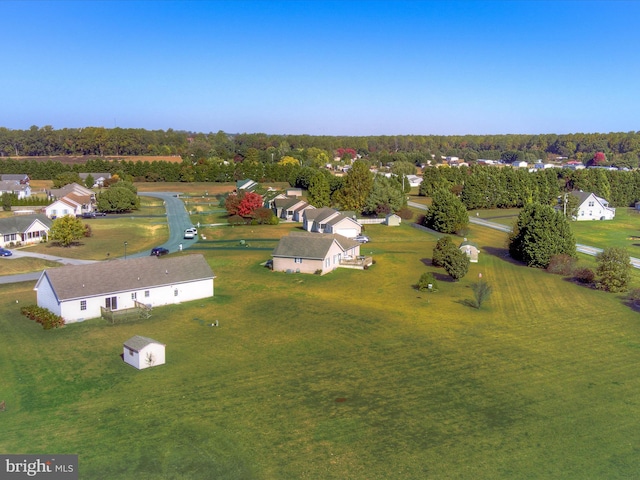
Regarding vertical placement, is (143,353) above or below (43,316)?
above

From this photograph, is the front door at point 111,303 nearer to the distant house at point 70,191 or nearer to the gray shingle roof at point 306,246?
the gray shingle roof at point 306,246

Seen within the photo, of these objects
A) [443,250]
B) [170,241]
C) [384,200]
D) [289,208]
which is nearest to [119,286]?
[170,241]

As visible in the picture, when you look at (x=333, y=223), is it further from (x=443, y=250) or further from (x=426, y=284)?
(x=426, y=284)

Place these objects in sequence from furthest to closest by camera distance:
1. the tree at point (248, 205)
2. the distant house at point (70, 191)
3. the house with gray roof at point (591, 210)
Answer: the distant house at point (70, 191) < the house with gray roof at point (591, 210) < the tree at point (248, 205)

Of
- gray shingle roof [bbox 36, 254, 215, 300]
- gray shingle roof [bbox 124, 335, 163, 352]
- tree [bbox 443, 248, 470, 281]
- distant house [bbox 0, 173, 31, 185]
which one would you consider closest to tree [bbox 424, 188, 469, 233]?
tree [bbox 443, 248, 470, 281]

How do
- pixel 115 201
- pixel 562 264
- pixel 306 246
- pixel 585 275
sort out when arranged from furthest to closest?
pixel 115 201 < pixel 306 246 < pixel 562 264 < pixel 585 275

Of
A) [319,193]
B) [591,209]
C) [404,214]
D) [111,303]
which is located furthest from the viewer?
[591,209]

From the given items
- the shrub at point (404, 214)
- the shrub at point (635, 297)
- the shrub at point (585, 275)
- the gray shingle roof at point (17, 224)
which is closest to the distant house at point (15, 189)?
the gray shingle roof at point (17, 224)
